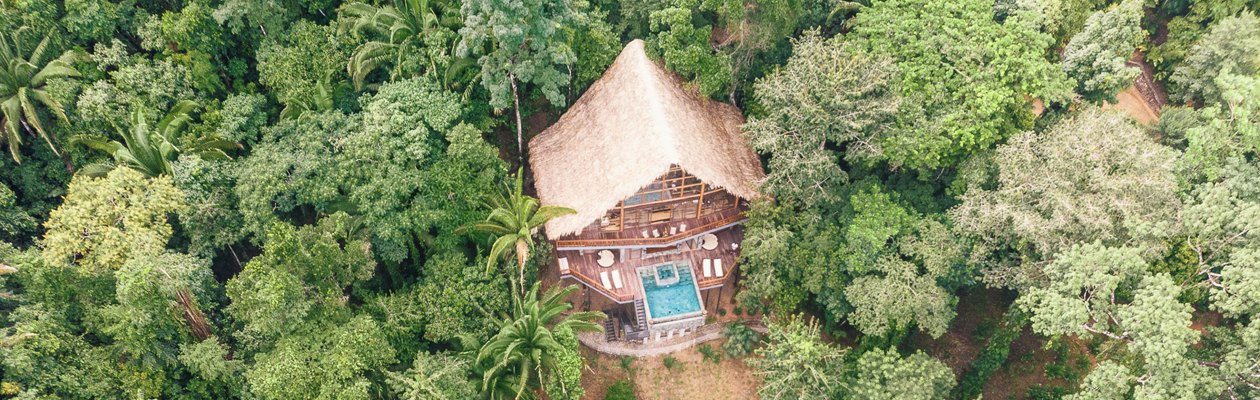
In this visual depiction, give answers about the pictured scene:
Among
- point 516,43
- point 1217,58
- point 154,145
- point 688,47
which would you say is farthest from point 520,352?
point 1217,58

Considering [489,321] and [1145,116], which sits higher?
[489,321]

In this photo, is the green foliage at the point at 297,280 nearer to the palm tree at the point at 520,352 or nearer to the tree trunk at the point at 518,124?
the palm tree at the point at 520,352

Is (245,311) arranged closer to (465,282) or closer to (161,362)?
(161,362)

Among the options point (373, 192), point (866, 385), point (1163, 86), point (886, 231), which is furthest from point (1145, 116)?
point (373, 192)

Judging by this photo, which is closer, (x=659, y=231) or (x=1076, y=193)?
(x=1076, y=193)

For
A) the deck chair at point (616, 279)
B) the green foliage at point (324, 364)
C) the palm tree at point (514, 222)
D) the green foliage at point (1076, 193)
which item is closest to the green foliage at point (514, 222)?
the palm tree at point (514, 222)

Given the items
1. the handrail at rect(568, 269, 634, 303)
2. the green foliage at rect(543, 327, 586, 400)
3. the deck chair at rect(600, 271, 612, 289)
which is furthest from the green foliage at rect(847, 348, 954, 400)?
the deck chair at rect(600, 271, 612, 289)

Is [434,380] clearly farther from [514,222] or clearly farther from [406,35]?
[406,35]
